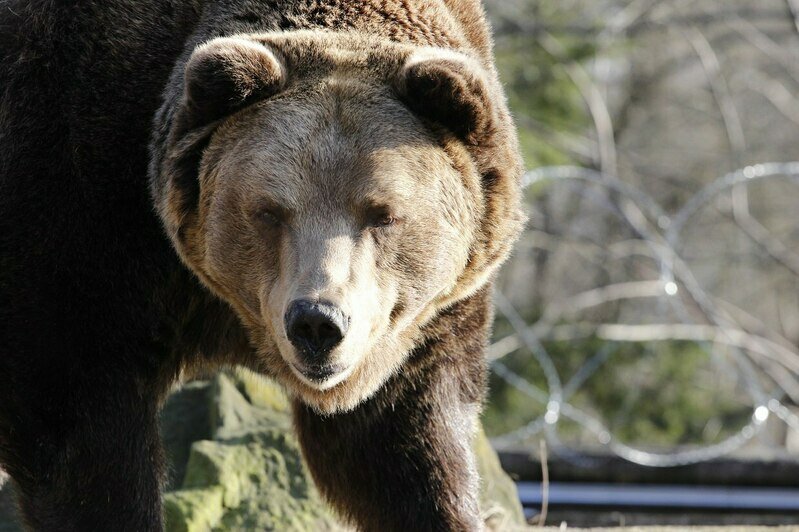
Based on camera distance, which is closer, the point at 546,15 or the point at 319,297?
the point at 319,297

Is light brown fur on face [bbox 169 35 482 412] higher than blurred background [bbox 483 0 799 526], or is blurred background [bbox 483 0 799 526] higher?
light brown fur on face [bbox 169 35 482 412]

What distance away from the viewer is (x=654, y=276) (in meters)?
13.1

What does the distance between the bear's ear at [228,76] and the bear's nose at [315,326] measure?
2.60ft

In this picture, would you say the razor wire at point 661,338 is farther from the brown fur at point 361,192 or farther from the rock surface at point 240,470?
the rock surface at point 240,470

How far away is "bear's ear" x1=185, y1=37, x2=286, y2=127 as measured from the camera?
3.96 meters

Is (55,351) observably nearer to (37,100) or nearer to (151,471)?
(151,471)

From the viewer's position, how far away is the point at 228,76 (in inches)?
157

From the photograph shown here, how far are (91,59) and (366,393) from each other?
4.81ft

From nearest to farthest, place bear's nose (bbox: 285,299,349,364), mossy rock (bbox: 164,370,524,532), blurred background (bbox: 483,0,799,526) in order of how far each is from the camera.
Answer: bear's nose (bbox: 285,299,349,364), mossy rock (bbox: 164,370,524,532), blurred background (bbox: 483,0,799,526)

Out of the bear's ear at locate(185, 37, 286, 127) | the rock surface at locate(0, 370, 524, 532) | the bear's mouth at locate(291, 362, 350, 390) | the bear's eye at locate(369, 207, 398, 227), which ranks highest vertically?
the bear's ear at locate(185, 37, 286, 127)

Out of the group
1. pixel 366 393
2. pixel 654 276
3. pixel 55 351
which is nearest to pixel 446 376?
pixel 366 393

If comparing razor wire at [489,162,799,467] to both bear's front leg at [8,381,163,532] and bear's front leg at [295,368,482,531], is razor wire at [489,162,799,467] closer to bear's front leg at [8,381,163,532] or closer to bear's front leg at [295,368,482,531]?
bear's front leg at [295,368,482,531]

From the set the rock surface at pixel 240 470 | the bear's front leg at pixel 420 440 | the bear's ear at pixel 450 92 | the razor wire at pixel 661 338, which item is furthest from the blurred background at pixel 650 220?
the bear's ear at pixel 450 92

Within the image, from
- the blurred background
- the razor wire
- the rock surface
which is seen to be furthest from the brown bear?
the blurred background
